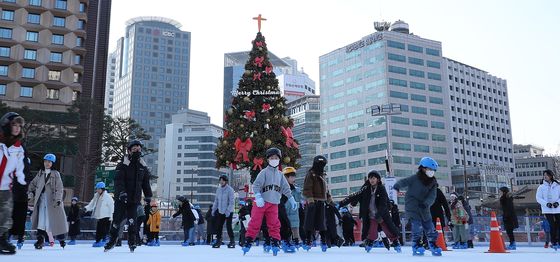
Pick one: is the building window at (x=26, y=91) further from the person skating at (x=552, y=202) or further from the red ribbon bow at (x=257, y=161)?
the person skating at (x=552, y=202)

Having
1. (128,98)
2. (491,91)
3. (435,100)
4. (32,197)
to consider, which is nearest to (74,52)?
(32,197)

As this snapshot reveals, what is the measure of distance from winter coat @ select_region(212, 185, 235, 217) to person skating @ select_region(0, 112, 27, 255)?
6.59 m

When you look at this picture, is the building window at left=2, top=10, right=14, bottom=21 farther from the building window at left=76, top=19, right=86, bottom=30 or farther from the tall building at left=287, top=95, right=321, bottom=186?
the tall building at left=287, top=95, right=321, bottom=186

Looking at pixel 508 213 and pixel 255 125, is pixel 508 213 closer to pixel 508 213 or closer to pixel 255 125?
pixel 508 213

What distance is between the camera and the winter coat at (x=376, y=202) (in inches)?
373

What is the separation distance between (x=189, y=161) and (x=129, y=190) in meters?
136

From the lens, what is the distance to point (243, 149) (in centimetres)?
1872

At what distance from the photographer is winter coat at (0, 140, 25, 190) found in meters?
6.33

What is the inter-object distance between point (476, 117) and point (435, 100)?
30362 mm

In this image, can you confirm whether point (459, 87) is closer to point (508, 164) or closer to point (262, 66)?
point (508, 164)

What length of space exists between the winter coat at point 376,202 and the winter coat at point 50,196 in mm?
5557

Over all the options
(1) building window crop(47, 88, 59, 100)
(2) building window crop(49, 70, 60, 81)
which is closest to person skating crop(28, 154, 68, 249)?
(1) building window crop(47, 88, 59, 100)

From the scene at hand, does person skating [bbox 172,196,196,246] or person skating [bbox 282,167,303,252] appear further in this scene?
person skating [bbox 172,196,196,246]

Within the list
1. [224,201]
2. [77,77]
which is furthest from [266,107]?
[77,77]
